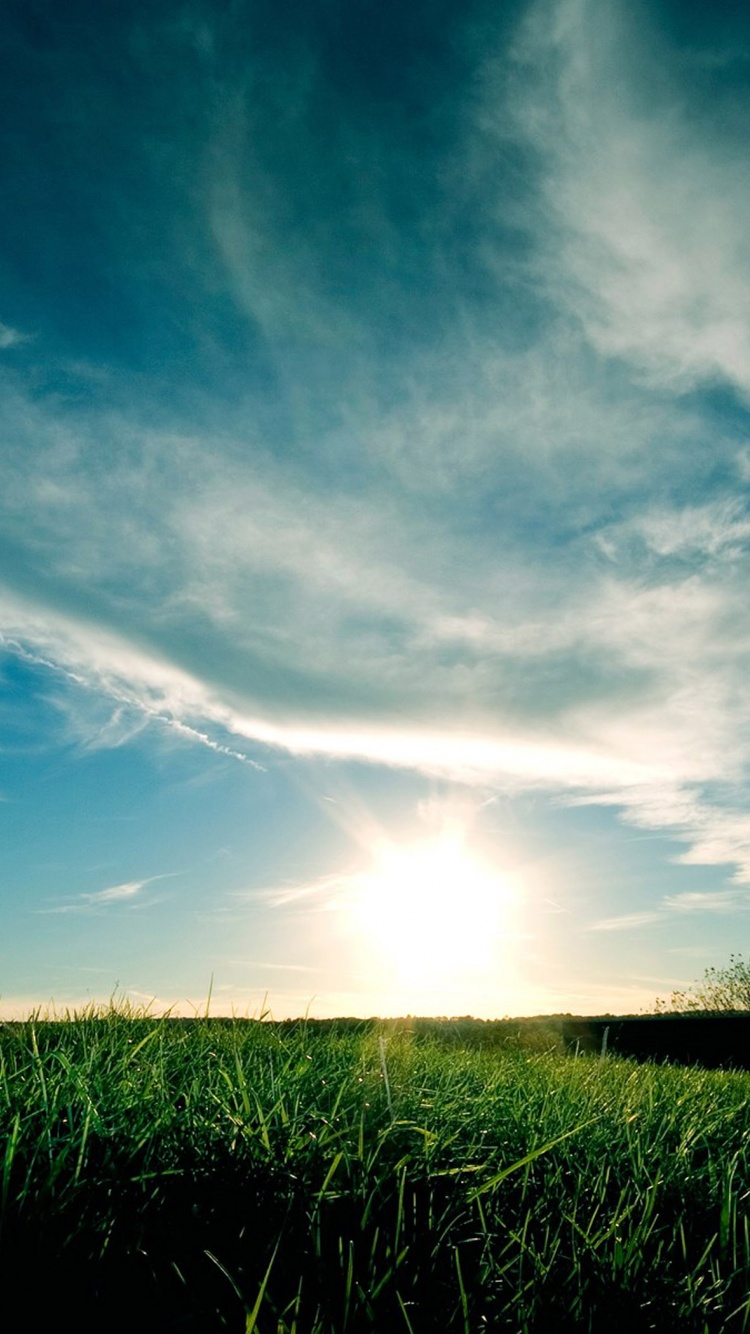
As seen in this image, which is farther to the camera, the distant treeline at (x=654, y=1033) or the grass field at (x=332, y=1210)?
the distant treeline at (x=654, y=1033)

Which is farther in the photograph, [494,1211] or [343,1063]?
[343,1063]

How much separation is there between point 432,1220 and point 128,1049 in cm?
199

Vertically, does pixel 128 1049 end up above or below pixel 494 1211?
above

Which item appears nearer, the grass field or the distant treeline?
the grass field

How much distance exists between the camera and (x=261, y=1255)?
7.54 feet

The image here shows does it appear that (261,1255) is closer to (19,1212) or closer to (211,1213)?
(211,1213)

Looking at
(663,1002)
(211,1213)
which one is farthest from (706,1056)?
(211,1213)

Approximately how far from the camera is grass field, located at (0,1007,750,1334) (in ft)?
6.73

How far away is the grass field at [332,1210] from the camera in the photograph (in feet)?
6.73

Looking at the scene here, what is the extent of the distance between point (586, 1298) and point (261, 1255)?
922 millimetres

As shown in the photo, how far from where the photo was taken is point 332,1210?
2555 mm

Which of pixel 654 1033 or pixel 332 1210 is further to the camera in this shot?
pixel 654 1033

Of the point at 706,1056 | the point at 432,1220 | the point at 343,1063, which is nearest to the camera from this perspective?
the point at 432,1220

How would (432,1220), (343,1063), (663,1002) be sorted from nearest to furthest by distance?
(432,1220) < (343,1063) < (663,1002)
